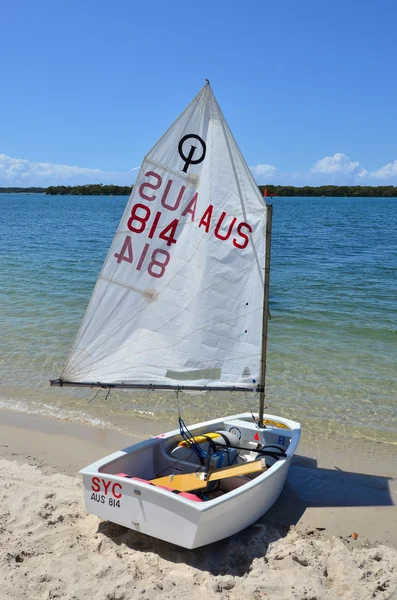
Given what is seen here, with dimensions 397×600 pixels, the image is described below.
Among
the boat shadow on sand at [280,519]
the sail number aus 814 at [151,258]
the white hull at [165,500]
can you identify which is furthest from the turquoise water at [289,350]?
the sail number aus 814 at [151,258]

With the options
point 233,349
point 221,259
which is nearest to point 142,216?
point 221,259

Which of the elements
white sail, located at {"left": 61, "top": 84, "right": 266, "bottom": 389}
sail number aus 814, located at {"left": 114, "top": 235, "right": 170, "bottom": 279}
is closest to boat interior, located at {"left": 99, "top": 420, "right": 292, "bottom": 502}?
white sail, located at {"left": 61, "top": 84, "right": 266, "bottom": 389}

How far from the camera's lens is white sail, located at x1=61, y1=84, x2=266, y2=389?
20.6 feet

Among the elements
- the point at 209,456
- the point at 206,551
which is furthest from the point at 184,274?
the point at 206,551

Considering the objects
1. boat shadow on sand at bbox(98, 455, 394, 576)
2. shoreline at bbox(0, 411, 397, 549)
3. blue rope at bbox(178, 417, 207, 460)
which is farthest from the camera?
blue rope at bbox(178, 417, 207, 460)

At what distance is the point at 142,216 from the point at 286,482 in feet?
13.6

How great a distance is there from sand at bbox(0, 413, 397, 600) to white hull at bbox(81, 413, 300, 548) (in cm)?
23

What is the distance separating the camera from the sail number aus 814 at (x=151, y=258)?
6.30 meters

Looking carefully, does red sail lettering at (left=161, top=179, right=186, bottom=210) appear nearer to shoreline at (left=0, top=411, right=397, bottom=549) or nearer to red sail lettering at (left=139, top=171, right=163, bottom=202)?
red sail lettering at (left=139, top=171, right=163, bottom=202)

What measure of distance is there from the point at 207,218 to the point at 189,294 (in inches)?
36.4

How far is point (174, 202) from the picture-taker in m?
6.37

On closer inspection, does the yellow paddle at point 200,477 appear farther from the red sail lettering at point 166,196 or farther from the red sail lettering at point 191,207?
the red sail lettering at point 166,196

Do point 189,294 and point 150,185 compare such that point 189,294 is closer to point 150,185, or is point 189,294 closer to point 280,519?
point 150,185

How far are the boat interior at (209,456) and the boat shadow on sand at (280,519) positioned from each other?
1.77 feet
